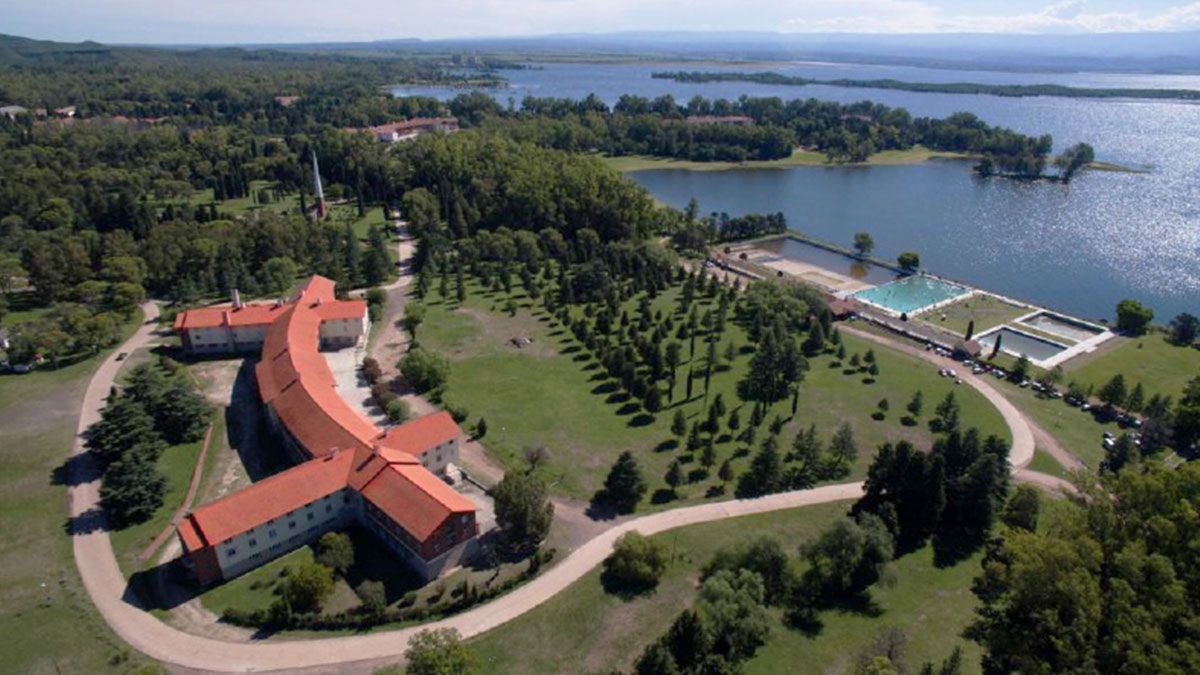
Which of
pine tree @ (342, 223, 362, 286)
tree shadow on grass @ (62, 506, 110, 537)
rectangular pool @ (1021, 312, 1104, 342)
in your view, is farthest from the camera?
pine tree @ (342, 223, 362, 286)

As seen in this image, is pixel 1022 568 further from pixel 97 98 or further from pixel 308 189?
pixel 97 98

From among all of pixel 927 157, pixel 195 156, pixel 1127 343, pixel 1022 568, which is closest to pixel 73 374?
pixel 1022 568

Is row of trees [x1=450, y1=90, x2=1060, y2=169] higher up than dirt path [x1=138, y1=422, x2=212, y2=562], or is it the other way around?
row of trees [x1=450, y1=90, x2=1060, y2=169]

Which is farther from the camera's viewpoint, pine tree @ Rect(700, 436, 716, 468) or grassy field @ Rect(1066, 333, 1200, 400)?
grassy field @ Rect(1066, 333, 1200, 400)

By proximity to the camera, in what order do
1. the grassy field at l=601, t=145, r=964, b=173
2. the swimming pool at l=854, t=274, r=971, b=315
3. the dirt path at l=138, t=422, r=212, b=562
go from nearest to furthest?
the dirt path at l=138, t=422, r=212, b=562 < the swimming pool at l=854, t=274, r=971, b=315 < the grassy field at l=601, t=145, r=964, b=173

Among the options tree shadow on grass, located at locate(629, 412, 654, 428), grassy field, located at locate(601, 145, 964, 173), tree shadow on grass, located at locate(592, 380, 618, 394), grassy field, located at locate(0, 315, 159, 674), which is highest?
grassy field, located at locate(601, 145, 964, 173)

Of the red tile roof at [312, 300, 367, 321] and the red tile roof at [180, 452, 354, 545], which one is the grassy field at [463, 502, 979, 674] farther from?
the red tile roof at [312, 300, 367, 321]

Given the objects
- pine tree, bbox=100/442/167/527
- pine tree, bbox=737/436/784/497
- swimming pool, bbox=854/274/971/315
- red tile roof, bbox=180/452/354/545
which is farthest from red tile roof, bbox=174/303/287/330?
swimming pool, bbox=854/274/971/315

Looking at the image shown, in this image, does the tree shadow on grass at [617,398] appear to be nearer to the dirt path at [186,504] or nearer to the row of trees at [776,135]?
the dirt path at [186,504]
